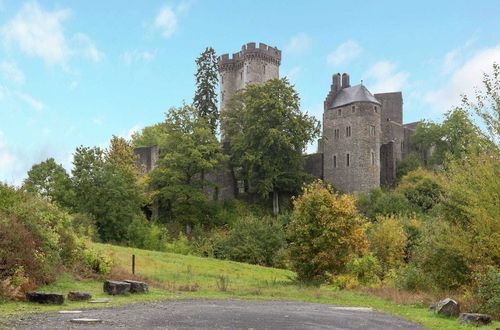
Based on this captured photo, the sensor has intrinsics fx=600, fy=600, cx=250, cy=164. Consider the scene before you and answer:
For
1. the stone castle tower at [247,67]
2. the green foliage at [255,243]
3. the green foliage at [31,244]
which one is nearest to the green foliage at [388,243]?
the green foliage at [255,243]

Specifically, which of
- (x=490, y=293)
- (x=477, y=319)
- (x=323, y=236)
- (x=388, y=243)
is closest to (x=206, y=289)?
(x=323, y=236)

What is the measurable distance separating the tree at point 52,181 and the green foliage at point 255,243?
522 inches

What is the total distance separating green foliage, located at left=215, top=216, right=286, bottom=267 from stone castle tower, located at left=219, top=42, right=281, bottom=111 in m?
28.6

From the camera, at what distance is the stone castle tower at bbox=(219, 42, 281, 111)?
69938 mm

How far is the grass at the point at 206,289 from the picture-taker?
15930mm

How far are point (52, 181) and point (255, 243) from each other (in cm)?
1811

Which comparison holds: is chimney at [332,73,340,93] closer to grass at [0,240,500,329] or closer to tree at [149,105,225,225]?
tree at [149,105,225,225]

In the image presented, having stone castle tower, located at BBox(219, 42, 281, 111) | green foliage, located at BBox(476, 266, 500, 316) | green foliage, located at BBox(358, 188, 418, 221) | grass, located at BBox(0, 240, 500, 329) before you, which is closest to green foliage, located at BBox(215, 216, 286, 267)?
grass, located at BBox(0, 240, 500, 329)

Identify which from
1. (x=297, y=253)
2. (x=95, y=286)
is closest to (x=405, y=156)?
(x=297, y=253)

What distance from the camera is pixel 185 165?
51.2 meters

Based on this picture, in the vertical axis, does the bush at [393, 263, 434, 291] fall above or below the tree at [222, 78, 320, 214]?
below

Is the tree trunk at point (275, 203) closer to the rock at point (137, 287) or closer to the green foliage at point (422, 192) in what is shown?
the green foliage at point (422, 192)

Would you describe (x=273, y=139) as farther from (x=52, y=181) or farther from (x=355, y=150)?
(x=52, y=181)

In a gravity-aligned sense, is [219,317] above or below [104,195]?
below
